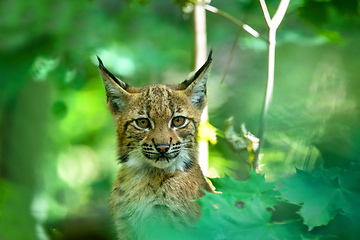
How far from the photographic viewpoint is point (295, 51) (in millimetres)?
7426

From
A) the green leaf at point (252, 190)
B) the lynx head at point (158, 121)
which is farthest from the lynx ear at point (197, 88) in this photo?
the green leaf at point (252, 190)

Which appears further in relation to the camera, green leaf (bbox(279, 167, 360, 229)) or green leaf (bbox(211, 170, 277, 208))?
green leaf (bbox(211, 170, 277, 208))

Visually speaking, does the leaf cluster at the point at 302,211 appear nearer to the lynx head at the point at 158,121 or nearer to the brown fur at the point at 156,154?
the brown fur at the point at 156,154

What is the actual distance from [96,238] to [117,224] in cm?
297

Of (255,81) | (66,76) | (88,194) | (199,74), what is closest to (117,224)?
(199,74)

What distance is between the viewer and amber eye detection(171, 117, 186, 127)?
430cm

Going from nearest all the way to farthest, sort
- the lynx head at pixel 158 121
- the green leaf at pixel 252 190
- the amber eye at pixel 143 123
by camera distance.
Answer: the green leaf at pixel 252 190, the lynx head at pixel 158 121, the amber eye at pixel 143 123

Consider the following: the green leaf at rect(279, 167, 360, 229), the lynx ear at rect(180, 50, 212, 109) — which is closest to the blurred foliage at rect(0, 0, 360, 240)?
the green leaf at rect(279, 167, 360, 229)

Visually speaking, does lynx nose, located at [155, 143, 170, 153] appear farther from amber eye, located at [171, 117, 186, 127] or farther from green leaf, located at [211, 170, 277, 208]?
green leaf, located at [211, 170, 277, 208]

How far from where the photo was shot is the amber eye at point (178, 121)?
4297 millimetres

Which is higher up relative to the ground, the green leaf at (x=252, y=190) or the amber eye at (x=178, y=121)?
the amber eye at (x=178, y=121)

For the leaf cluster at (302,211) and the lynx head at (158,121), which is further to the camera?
the lynx head at (158,121)

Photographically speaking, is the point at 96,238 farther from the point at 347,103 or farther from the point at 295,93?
the point at 347,103

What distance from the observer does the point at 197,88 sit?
443 cm
